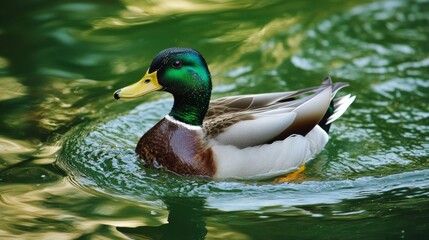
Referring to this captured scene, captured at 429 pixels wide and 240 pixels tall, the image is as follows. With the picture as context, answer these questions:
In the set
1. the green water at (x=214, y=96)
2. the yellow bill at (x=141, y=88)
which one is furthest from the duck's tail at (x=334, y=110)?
the yellow bill at (x=141, y=88)

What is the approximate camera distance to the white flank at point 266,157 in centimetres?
707

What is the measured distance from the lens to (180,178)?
7.07 meters

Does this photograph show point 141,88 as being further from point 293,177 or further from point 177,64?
point 293,177

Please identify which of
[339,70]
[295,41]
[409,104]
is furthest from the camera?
[295,41]

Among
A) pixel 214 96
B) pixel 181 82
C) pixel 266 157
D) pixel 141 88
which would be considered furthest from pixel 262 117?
pixel 214 96

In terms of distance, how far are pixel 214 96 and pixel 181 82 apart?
1909 mm

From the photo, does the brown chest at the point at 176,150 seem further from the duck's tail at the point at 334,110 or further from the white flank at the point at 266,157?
the duck's tail at the point at 334,110

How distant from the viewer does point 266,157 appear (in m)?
7.25

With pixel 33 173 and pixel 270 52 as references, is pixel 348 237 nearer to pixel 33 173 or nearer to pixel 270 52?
pixel 33 173

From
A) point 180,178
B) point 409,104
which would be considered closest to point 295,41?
point 409,104

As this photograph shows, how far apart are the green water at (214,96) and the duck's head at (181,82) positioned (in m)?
0.59

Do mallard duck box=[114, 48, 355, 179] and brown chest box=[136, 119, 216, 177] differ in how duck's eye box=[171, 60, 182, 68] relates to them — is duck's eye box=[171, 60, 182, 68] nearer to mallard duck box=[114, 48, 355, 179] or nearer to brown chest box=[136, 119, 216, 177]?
mallard duck box=[114, 48, 355, 179]

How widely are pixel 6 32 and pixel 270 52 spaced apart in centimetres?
290

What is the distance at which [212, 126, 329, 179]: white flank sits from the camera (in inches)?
278
